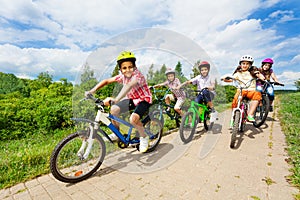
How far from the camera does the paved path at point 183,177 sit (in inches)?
87.7

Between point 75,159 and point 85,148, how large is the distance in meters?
0.47

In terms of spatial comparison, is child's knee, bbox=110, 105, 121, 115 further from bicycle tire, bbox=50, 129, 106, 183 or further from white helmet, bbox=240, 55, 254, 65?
white helmet, bbox=240, 55, 254, 65

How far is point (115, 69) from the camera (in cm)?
300

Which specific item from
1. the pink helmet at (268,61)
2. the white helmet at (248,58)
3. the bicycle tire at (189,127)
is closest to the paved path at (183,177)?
the bicycle tire at (189,127)

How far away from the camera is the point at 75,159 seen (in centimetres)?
296

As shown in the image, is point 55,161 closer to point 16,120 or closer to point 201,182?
point 201,182

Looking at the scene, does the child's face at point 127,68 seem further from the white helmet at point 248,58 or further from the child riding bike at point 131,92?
the white helmet at point 248,58

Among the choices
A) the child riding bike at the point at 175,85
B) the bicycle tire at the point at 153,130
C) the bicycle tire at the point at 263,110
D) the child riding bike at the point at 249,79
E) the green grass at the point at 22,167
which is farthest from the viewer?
the bicycle tire at the point at 263,110

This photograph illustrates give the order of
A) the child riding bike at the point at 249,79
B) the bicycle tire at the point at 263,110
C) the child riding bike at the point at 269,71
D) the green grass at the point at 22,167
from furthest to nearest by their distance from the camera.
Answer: the child riding bike at the point at 269,71 < the bicycle tire at the point at 263,110 < the child riding bike at the point at 249,79 < the green grass at the point at 22,167

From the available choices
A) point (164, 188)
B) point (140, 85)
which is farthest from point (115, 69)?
point (164, 188)

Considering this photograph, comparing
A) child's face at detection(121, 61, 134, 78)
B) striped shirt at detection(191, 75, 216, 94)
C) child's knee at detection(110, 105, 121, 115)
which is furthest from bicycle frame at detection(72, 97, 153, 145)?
striped shirt at detection(191, 75, 216, 94)

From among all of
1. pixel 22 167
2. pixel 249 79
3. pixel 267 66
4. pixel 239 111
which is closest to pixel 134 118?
pixel 22 167

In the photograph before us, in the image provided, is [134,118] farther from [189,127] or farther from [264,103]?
[264,103]

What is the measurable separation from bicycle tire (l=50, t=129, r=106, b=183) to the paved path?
13 centimetres
